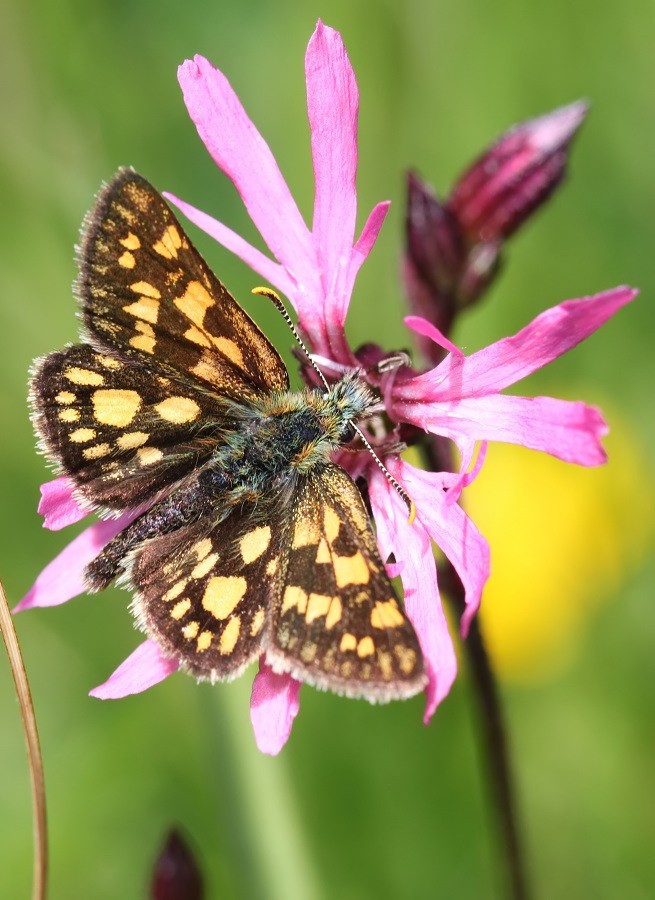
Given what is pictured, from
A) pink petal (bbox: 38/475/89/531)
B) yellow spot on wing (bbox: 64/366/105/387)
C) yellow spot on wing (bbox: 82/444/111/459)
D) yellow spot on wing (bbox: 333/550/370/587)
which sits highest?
yellow spot on wing (bbox: 64/366/105/387)

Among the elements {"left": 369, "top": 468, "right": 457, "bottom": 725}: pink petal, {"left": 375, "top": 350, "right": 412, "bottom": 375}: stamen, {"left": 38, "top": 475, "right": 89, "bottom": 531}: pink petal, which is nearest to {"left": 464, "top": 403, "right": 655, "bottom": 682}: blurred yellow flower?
{"left": 369, "top": 468, "right": 457, "bottom": 725}: pink petal

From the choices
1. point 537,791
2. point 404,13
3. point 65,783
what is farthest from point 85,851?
point 404,13

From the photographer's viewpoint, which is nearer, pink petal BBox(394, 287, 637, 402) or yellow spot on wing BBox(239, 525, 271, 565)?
pink petal BBox(394, 287, 637, 402)

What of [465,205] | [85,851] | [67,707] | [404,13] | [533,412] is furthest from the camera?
[404,13]

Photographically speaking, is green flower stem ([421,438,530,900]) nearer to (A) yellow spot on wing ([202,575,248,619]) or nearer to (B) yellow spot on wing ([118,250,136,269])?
(A) yellow spot on wing ([202,575,248,619])

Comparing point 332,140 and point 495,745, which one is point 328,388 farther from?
point 495,745

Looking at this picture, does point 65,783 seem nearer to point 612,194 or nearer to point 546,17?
point 612,194
